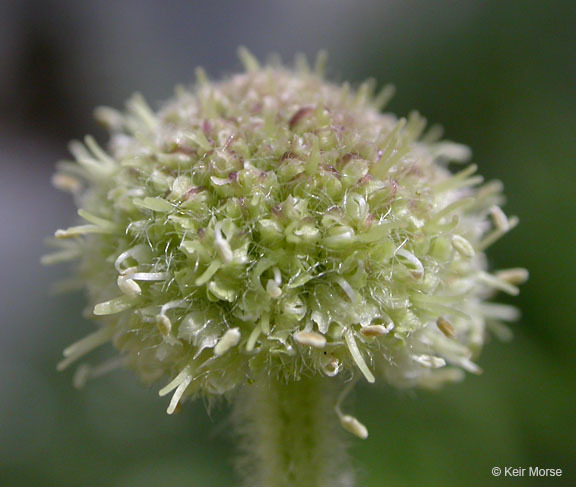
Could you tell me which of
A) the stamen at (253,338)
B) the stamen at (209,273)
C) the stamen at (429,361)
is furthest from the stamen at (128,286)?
the stamen at (429,361)

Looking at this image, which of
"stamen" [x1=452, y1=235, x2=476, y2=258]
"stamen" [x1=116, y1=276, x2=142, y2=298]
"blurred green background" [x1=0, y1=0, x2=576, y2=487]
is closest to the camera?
"stamen" [x1=116, y1=276, x2=142, y2=298]

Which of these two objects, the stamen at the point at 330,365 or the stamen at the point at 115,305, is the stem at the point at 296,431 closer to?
the stamen at the point at 330,365

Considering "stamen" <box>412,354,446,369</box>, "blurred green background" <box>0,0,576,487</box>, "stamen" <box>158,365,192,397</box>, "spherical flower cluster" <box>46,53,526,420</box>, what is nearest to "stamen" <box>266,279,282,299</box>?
"spherical flower cluster" <box>46,53,526,420</box>

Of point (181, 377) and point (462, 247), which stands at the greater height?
point (462, 247)

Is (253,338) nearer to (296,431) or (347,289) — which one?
(347,289)

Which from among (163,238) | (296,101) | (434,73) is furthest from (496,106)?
(163,238)

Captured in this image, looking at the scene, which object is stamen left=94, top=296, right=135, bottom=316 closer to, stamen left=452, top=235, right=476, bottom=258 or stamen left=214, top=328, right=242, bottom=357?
stamen left=214, top=328, right=242, bottom=357

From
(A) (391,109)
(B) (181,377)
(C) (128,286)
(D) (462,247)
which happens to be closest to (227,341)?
(B) (181,377)
